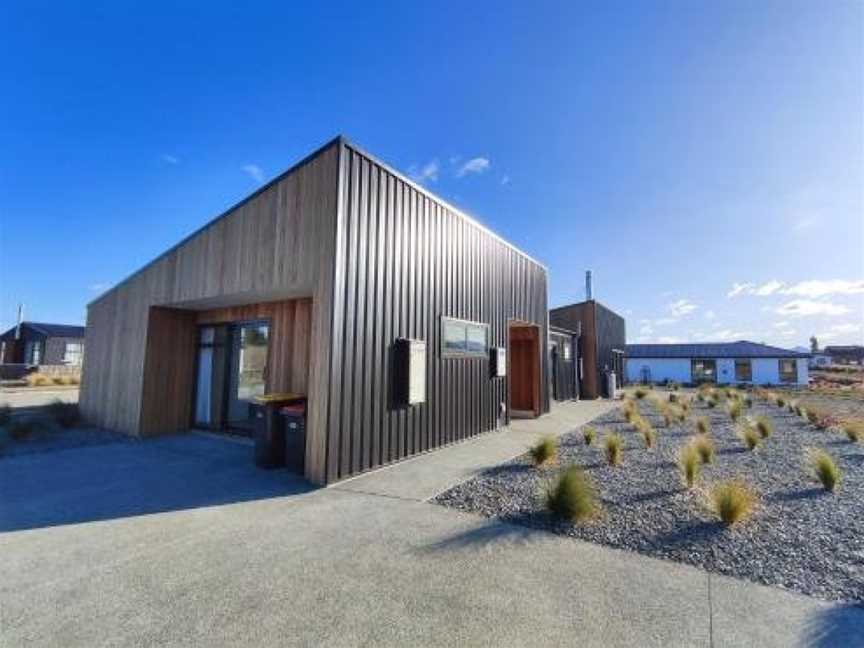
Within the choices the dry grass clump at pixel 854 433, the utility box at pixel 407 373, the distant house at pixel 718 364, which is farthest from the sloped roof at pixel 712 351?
the utility box at pixel 407 373

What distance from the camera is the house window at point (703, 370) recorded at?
37031 millimetres

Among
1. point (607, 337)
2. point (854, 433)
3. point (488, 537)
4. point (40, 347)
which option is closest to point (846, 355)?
point (607, 337)

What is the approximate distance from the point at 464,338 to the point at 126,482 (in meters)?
6.22

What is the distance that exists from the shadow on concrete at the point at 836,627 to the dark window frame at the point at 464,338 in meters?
6.11

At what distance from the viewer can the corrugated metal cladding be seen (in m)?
5.87

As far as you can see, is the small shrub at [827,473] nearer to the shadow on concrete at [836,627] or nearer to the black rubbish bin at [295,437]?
the shadow on concrete at [836,627]

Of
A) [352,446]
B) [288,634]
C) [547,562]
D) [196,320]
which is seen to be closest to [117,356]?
[196,320]

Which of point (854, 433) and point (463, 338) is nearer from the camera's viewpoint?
point (463, 338)

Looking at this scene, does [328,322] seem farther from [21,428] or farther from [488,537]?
[21,428]

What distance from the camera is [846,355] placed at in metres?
69.9

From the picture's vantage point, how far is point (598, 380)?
21.4 m

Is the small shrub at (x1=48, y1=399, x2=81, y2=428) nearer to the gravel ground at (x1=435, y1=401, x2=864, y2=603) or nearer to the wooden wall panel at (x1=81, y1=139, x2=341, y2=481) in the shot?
the wooden wall panel at (x1=81, y1=139, x2=341, y2=481)

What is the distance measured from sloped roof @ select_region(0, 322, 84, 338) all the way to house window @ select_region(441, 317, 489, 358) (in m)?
40.6

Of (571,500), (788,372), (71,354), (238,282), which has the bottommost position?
(571,500)
